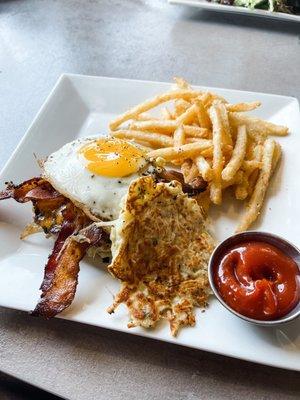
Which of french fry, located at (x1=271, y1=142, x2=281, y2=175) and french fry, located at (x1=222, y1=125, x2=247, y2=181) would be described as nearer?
french fry, located at (x1=222, y1=125, x2=247, y2=181)

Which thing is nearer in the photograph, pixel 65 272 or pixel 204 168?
pixel 65 272

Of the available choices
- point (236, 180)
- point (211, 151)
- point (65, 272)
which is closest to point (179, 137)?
point (211, 151)

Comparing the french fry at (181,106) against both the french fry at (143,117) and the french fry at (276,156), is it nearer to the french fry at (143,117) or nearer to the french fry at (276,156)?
the french fry at (143,117)

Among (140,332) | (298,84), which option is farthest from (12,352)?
(298,84)

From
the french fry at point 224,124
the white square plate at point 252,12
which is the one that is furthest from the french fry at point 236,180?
the white square plate at point 252,12

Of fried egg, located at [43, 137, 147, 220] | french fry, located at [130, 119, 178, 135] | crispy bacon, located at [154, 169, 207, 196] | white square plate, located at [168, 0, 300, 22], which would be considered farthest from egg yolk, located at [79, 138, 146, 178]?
white square plate, located at [168, 0, 300, 22]

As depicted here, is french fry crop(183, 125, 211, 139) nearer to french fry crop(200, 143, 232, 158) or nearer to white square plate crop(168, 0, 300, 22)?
french fry crop(200, 143, 232, 158)

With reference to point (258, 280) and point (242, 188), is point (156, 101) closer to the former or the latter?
point (242, 188)
